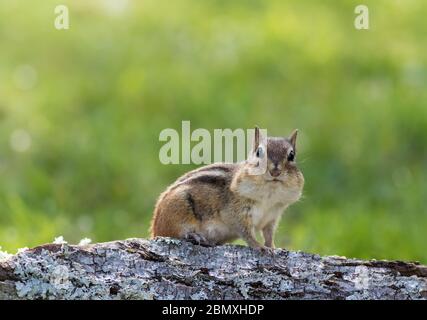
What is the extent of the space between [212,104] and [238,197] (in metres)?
7.93

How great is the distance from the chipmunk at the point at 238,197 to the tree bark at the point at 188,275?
2.28 feet

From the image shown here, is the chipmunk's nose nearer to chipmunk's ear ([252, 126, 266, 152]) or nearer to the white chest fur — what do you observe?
the white chest fur

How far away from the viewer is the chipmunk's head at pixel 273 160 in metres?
7.98

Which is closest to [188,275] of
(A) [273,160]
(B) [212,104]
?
(A) [273,160]

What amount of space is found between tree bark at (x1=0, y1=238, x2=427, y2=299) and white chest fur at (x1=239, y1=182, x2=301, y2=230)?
2.57ft

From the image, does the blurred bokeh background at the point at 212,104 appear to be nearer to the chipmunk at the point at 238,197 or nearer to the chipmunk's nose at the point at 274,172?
the chipmunk at the point at 238,197

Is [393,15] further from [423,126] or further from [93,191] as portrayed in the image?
[93,191]

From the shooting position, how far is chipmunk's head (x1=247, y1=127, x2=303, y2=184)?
7.98m

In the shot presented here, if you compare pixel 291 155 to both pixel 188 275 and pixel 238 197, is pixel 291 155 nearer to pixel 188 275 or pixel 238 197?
pixel 238 197

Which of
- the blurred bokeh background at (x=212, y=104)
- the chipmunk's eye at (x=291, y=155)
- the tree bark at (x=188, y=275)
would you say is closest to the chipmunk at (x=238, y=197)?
the chipmunk's eye at (x=291, y=155)

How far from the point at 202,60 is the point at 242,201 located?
9174 mm

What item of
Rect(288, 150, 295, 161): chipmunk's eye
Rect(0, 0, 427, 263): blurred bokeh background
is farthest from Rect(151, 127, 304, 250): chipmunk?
Rect(0, 0, 427, 263): blurred bokeh background

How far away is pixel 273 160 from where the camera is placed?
26.2ft

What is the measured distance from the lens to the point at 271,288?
706cm
